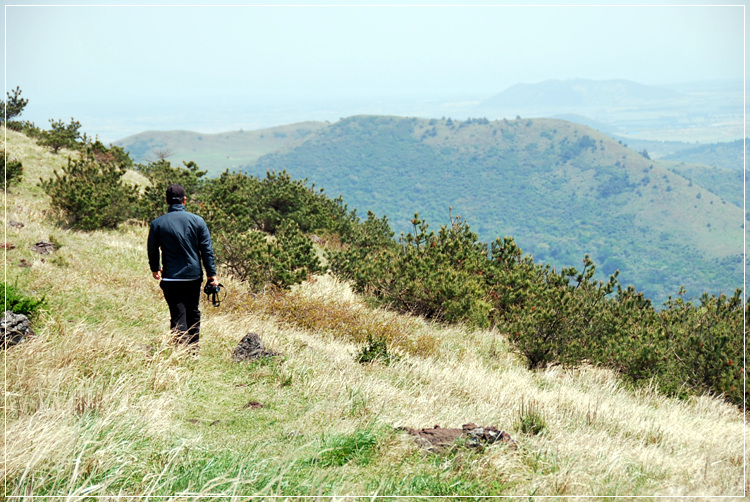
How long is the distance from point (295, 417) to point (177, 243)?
2274mm

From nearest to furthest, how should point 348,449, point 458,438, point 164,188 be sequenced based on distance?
point 348,449
point 458,438
point 164,188

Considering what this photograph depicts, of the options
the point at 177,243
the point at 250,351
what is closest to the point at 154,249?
the point at 177,243

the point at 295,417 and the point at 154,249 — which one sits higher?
the point at 154,249

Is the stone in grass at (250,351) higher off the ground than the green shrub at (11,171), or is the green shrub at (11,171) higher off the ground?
the green shrub at (11,171)

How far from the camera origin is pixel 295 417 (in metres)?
4.15

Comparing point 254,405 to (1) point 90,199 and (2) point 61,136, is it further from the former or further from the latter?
(2) point 61,136

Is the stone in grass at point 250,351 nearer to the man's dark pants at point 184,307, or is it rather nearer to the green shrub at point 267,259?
the man's dark pants at point 184,307

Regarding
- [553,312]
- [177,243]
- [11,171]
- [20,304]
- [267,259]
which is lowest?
[553,312]

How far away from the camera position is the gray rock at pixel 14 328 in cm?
485

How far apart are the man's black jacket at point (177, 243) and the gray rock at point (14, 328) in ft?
4.40

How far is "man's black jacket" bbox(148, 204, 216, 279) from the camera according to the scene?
522 centimetres

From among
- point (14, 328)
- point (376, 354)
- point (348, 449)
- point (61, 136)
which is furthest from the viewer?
point (61, 136)

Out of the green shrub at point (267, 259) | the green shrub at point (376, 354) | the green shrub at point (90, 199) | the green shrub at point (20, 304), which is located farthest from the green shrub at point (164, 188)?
the green shrub at point (376, 354)

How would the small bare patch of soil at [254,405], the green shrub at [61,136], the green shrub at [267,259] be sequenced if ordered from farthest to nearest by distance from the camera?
1. the green shrub at [61,136]
2. the green shrub at [267,259]
3. the small bare patch of soil at [254,405]
